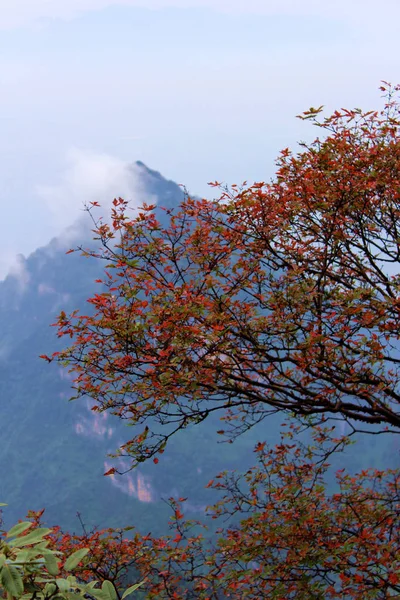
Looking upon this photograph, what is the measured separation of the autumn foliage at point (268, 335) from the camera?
298 inches

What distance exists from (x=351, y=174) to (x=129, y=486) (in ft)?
464

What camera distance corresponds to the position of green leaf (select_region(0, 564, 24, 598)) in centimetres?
272

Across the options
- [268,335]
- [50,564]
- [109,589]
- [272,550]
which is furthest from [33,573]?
[272,550]

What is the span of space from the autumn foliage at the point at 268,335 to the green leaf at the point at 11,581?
428 cm

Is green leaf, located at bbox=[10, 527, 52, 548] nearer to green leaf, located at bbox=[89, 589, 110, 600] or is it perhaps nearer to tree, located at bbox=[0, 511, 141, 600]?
tree, located at bbox=[0, 511, 141, 600]

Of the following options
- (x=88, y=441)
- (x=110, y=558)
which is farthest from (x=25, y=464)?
(x=110, y=558)

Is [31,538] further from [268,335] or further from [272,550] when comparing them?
[272,550]

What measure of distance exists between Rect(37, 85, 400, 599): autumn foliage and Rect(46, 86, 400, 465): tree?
31 mm

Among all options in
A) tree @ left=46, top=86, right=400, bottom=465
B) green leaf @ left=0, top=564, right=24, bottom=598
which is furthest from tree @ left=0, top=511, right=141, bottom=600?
tree @ left=46, top=86, right=400, bottom=465

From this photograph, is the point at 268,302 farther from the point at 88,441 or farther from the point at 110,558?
the point at 88,441

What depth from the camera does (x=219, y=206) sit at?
30.3 ft

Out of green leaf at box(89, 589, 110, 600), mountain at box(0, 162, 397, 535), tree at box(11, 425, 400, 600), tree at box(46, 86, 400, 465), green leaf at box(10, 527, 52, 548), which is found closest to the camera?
green leaf at box(10, 527, 52, 548)

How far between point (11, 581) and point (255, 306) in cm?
637

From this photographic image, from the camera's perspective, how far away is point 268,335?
27.5 ft
